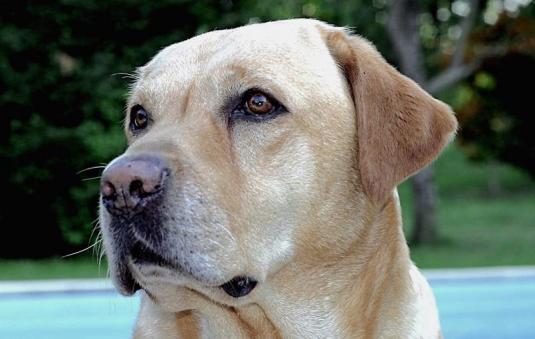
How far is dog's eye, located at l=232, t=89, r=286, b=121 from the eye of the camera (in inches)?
128

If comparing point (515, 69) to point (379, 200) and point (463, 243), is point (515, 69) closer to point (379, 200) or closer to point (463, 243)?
point (463, 243)

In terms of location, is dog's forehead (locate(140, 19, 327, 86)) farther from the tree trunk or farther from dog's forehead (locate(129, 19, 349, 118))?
the tree trunk

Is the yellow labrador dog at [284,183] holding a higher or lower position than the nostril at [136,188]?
lower

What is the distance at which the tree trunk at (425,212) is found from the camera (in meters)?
16.2

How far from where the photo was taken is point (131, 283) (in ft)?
10.4

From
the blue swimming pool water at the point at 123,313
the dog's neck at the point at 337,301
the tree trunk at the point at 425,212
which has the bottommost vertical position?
the tree trunk at the point at 425,212

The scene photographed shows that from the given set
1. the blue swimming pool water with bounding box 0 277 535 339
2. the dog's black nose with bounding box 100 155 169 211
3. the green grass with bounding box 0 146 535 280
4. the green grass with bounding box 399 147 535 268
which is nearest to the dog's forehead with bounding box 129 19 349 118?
the dog's black nose with bounding box 100 155 169 211

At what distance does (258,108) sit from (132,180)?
0.64 metres

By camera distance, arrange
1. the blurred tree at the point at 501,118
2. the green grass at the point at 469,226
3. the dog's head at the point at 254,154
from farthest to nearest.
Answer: the blurred tree at the point at 501,118 → the green grass at the point at 469,226 → the dog's head at the point at 254,154

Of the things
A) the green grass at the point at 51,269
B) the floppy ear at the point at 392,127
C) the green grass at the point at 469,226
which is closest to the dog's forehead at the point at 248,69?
the floppy ear at the point at 392,127

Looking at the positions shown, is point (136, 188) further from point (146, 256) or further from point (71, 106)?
point (71, 106)

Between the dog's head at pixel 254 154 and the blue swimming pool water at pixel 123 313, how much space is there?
5041 mm

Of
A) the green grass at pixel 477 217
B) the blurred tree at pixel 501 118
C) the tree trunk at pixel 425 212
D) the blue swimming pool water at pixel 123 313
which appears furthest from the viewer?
the blurred tree at pixel 501 118

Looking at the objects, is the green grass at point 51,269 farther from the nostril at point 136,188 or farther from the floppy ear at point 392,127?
the nostril at point 136,188
